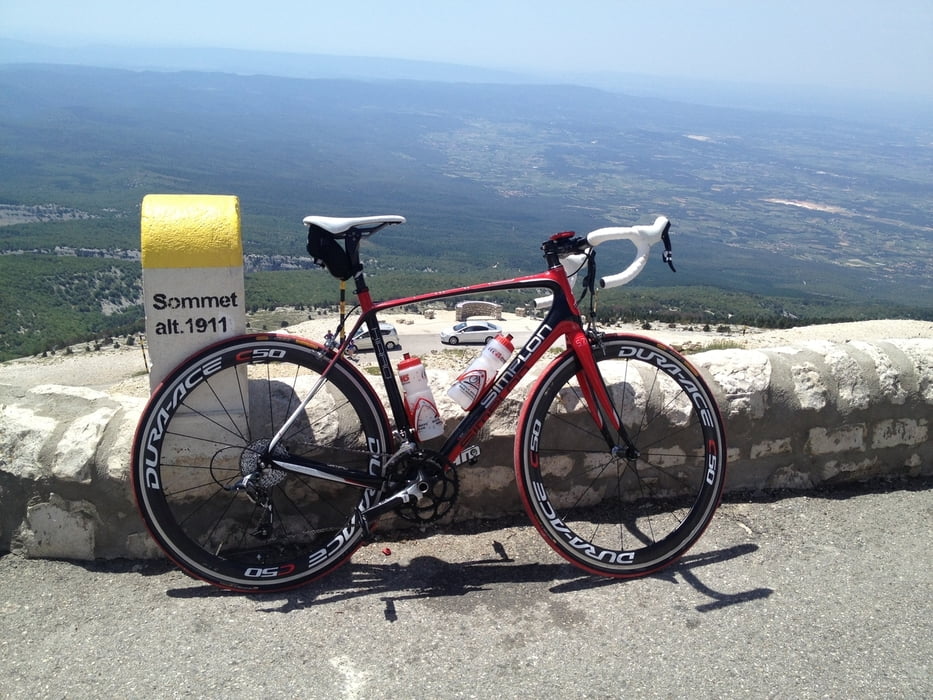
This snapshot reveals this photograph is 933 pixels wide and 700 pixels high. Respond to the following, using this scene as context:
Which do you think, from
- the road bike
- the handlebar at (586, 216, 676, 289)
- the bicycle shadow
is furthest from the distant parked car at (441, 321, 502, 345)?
the bicycle shadow

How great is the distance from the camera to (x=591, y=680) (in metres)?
2.96

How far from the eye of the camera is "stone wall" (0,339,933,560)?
359 cm

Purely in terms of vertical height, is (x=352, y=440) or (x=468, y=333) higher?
(x=352, y=440)

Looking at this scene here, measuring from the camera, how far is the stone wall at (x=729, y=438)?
359 centimetres

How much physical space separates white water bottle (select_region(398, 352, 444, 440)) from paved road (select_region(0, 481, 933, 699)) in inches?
27.7

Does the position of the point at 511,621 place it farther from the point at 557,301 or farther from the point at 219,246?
the point at 219,246

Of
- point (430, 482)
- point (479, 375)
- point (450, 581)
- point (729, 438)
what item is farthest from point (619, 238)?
point (450, 581)

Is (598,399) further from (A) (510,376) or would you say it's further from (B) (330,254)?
(B) (330,254)

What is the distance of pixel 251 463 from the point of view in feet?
11.9

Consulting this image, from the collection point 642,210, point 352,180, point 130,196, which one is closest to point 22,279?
point 130,196

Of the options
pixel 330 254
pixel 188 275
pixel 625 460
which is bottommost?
pixel 625 460

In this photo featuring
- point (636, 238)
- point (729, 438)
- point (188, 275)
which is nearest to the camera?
point (188, 275)

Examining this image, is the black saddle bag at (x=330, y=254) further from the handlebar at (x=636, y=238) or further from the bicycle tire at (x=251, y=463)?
the handlebar at (x=636, y=238)

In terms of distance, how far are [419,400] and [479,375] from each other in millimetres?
342
